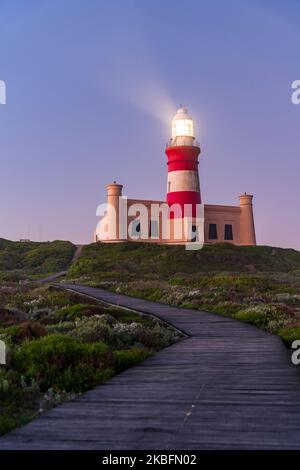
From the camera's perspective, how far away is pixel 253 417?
5645 millimetres

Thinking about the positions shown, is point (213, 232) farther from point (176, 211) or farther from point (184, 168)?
point (184, 168)

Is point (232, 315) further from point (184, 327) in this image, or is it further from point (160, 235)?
point (160, 235)

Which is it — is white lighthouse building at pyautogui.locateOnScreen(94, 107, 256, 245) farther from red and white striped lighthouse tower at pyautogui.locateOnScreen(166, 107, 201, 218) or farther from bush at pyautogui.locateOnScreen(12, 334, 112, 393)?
bush at pyautogui.locateOnScreen(12, 334, 112, 393)

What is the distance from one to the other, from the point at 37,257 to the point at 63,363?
2815 inches

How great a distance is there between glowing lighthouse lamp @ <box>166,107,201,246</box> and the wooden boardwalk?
2172 inches

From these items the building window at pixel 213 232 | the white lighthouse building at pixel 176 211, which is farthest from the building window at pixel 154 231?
the building window at pixel 213 232

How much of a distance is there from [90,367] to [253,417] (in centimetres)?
363

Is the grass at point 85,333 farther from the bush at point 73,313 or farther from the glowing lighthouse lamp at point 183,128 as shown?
the glowing lighthouse lamp at point 183,128

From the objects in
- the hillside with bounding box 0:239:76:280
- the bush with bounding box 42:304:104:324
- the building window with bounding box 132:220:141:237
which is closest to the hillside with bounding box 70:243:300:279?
the building window with bounding box 132:220:141:237

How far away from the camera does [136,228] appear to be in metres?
68.7

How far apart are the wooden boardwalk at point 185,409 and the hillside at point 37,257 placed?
5885 centimetres

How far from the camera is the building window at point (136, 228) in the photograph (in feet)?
225

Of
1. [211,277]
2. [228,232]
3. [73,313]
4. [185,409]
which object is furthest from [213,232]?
[185,409]

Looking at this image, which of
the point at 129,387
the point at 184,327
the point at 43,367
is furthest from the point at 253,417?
the point at 184,327
